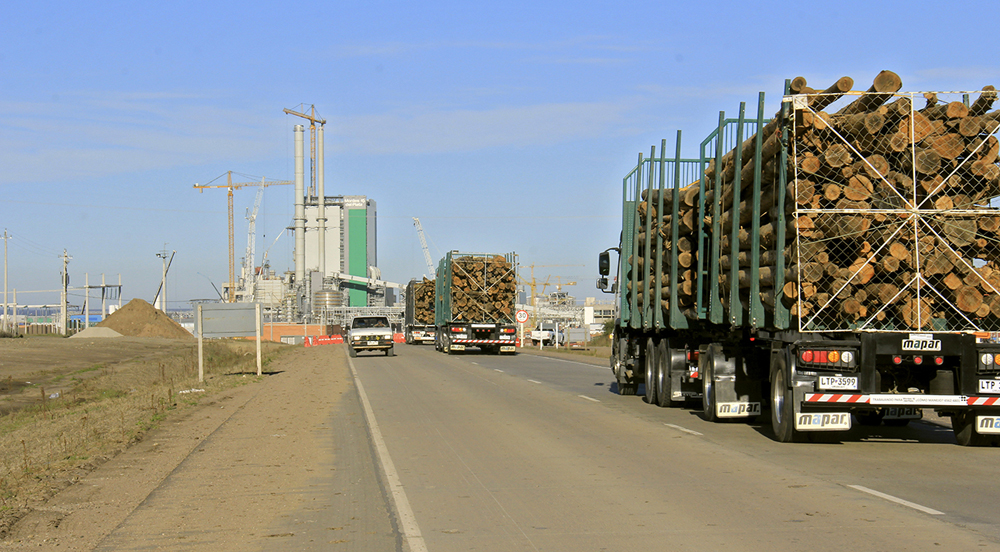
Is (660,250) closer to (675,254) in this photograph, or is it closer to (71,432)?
(675,254)

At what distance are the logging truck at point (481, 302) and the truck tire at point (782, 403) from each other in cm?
3065

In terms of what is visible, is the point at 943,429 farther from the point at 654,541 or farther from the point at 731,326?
the point at 654,541

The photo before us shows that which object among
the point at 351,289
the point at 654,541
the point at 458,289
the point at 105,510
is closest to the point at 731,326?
the point at 654,541

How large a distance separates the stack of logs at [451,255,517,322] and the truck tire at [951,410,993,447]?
3130 centimetres

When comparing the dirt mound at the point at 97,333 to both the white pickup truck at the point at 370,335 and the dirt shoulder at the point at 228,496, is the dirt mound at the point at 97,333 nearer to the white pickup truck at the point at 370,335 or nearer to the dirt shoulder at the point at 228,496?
the white pickup truck at the point at 370,335

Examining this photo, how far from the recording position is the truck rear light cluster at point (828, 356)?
1116 centimetres

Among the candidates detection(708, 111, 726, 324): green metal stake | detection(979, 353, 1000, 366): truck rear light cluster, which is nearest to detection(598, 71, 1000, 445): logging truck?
detection(979, 353, 1000, 366): truck rear light cluster

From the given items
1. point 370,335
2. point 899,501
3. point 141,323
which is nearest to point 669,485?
point 899,501

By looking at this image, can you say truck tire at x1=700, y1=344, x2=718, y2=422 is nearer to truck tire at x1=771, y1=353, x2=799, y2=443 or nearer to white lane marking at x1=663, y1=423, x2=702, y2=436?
white lane marking at x1=663, y1=423, x2=702, y2=436

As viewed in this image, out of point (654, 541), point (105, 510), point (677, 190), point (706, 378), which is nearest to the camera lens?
point (654, 541)

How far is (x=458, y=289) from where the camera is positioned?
43.4m

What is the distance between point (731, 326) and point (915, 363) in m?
2.89

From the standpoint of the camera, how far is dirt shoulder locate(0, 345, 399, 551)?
280 inches

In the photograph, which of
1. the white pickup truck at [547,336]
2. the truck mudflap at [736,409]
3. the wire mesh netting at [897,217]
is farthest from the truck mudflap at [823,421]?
the white pickup truck at [547,336]
